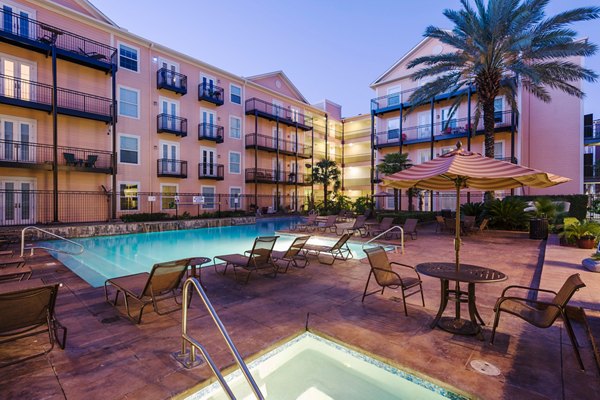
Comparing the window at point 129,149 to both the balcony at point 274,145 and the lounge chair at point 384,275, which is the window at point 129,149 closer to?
the balcony at point 274,145

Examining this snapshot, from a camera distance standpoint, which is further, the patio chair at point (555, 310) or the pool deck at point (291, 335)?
the patio chair at point (555, 310)

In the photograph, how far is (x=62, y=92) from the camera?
55.1ft

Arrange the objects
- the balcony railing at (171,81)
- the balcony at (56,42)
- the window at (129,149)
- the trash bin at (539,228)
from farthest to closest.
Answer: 1. the balcony railing at (171,81)
2. the window at (129,149)
3. the balcony at (56,42)
4. the trash bin at (539,228)

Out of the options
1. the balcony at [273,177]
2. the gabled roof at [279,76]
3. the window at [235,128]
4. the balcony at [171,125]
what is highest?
the gabled roof at [279,76]

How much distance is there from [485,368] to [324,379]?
1.67 m

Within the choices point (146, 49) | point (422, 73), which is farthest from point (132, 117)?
point (422, 73)

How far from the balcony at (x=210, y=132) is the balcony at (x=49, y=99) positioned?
631 centimetres

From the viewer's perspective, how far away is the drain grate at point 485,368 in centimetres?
296

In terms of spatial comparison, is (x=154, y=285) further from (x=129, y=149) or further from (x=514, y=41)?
(x=129, y=149)

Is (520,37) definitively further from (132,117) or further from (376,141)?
(132,117)

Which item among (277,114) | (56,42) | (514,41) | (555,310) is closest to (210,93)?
(277,114)

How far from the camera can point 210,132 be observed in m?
24.0

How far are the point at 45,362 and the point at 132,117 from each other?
1977cm

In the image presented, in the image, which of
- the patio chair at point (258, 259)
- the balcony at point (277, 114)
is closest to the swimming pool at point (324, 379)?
the patio chair at point (258, 259)
